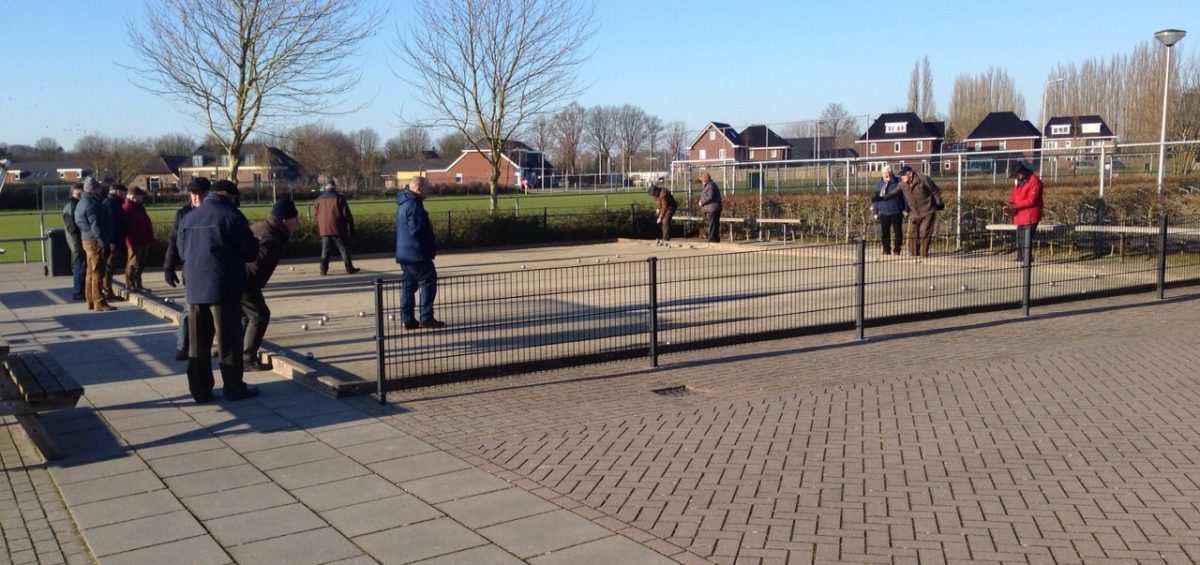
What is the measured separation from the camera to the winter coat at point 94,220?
1307cm

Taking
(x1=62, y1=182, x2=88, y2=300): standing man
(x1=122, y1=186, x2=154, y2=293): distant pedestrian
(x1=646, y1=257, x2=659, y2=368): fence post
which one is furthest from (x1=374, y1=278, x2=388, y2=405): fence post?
(x1=122, y1=186, x2=154, y2=293): distant pedestrian

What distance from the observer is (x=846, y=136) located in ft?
126

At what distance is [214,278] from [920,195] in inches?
516

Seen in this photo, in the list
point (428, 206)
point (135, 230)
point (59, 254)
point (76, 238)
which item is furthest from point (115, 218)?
point (428, 206)

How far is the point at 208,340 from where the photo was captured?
783 centimetres

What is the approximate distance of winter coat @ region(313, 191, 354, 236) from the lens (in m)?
17.8

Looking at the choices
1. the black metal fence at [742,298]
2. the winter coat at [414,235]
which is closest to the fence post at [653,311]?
the black metal fence at [742,298]

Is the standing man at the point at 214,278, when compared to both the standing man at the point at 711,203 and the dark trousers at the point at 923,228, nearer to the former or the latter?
the dark trousers at the point at 923,228

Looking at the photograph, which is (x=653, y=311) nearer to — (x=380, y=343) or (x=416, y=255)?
(x=380, y=343)

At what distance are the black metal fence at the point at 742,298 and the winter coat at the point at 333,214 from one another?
4.68 metres

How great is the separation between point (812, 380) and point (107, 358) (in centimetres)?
685

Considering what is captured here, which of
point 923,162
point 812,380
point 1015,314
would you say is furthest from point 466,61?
point 812,380

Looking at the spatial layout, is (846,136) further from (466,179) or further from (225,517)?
(466,179)

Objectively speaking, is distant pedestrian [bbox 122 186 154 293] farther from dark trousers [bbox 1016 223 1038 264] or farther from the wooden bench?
dark trousers [bbox 1016 223 1038 264]
